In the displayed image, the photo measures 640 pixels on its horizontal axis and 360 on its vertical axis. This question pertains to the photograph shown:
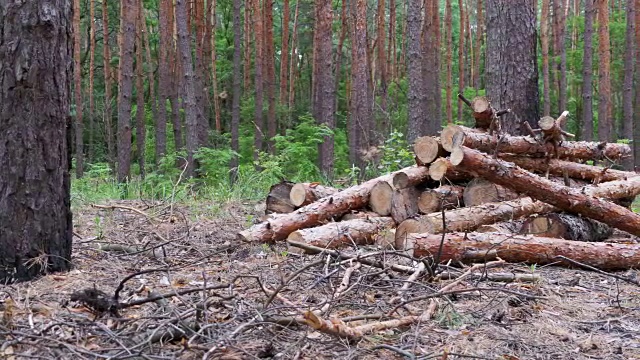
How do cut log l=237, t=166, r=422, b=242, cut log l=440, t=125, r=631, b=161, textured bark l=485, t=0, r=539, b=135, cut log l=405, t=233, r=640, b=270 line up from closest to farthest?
1. cut log l=405, t=233, r=640, b=270
2. cut log l=237, t=166, r=422, b=242
3. cut log l=440, t=125, r=631, b=161
4. textured bark l=485, t=0, r=539, b=135

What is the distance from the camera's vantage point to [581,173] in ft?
25.0

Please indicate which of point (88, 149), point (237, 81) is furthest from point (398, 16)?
point (237, 81)

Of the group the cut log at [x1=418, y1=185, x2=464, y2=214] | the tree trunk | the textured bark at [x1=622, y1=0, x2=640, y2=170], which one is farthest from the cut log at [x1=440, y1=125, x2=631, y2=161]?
the textured bark at [x1=622, y1=0, x2=640, y2=170]

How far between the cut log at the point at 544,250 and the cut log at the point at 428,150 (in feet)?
4.62

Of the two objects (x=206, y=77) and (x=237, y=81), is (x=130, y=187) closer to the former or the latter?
(x=237, y=81)

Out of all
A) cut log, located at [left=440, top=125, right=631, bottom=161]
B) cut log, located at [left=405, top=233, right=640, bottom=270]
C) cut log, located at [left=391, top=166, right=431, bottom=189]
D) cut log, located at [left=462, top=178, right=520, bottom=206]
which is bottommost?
cut log, located at [left=405, top=233, right=640, bottom=270]

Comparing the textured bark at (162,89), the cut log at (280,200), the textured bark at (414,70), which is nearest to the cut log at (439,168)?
the cut log at (280,200)

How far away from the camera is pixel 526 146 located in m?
7.10

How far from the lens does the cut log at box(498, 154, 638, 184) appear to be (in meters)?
7.26

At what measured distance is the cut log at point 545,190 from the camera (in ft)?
19.7

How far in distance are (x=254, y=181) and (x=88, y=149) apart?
18165 millimetres

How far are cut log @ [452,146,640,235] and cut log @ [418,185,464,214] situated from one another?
24.8 inches

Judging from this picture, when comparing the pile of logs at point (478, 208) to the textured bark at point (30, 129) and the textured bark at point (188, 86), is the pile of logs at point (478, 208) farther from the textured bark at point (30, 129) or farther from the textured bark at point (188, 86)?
the textured bark at point (188, 86)

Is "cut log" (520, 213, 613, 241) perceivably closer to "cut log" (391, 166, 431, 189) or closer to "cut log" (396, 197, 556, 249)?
"cut log" (396, 197, 556, 249)
